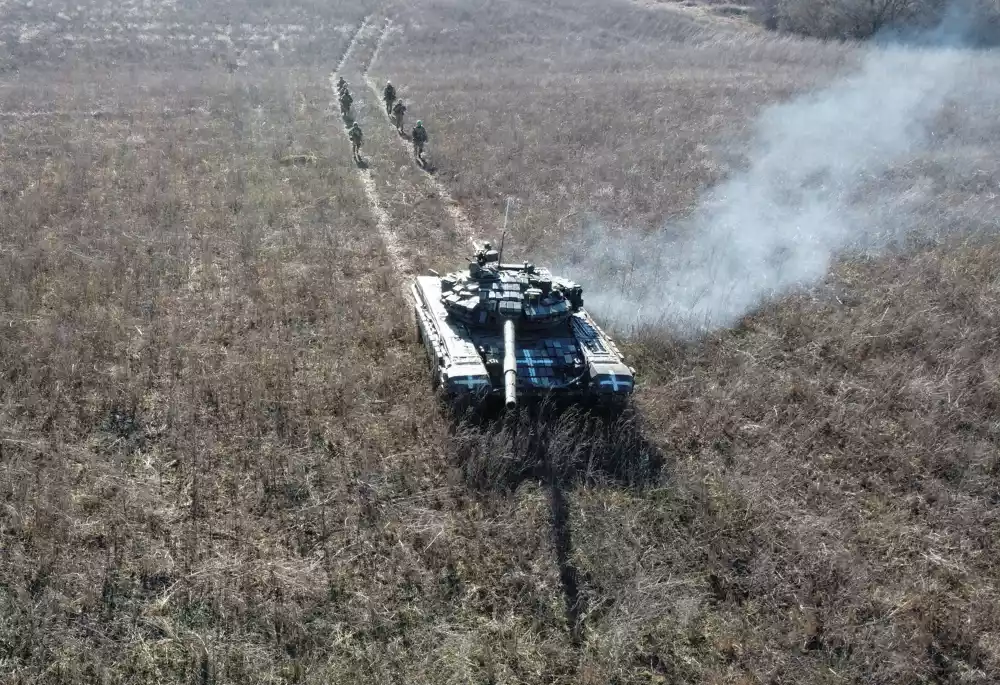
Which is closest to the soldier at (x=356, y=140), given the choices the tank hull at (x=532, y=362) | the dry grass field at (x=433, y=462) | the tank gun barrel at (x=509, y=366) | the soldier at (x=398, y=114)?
the dry grass field at (x=433, y=462)

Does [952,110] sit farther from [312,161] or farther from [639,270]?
[312,161]

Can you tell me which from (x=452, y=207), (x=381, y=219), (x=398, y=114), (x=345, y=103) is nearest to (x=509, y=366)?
(x=381, y=219)

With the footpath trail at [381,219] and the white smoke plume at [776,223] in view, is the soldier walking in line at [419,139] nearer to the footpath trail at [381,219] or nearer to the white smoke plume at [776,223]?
the footpath trail at [381,219]

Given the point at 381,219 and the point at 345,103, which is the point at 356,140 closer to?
the point at 345,103

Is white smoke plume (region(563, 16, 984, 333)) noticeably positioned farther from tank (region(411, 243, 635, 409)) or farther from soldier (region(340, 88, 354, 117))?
soldier (region(340, 88, 354, 117))

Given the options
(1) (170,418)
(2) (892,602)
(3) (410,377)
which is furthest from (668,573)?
(1) (170,418)

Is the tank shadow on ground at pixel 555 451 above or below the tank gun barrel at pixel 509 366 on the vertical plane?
below

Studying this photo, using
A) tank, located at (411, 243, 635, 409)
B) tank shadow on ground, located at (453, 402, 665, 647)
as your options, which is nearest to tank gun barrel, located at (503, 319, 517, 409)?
tank, located at (411, 243, 635, 409)
